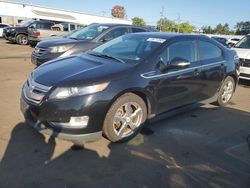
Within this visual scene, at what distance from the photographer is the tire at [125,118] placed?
13.3 ft

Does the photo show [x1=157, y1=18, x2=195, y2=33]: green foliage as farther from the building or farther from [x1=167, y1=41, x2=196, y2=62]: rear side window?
[x1=167, y1=41, x2=196, y2=62]: rear side window

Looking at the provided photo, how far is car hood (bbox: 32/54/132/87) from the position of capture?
3.90 m

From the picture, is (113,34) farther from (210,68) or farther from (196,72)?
(196,72)

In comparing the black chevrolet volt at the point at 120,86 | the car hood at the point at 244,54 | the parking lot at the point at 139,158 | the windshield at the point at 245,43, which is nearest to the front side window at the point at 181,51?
the black chevrolet volt at the point at 120,86

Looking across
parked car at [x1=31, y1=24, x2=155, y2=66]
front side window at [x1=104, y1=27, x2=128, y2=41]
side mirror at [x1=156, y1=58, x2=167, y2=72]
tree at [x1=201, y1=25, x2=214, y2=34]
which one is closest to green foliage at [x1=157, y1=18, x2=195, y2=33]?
tree at [x1=201, y1=25, x2=214, y2=34]

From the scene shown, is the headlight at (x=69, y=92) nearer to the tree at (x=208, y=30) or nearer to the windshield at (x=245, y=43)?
the windshield at (x=245, y=43)

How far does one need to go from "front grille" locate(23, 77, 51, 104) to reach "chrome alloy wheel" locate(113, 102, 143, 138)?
3.36 feet

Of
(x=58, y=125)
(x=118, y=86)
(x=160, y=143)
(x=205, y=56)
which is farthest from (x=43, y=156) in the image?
(x=205, y=56)

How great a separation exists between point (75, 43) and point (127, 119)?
527 centimetres

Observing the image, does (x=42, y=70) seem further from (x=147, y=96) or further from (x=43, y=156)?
(x=147, y=96)

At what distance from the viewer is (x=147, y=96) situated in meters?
4.44

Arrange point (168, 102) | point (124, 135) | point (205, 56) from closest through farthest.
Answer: point (124, 135)
point (168, 102)
point (205, 56)

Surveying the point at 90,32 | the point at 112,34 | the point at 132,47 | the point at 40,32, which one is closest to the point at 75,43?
the point at 90,32

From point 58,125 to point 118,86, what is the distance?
37.7 inches
